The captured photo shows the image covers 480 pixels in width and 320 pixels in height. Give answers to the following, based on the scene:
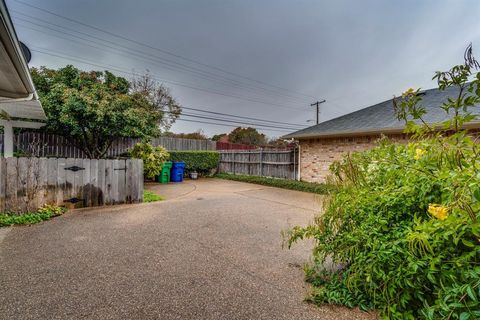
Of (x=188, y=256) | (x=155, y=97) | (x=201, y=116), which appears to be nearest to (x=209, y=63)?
(x=201, y=116)

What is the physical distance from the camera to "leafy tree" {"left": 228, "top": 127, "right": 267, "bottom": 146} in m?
33.8

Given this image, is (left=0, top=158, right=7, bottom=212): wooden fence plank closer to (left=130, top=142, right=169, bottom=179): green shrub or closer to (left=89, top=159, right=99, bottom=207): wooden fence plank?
(left=89, top=159, right=99, bottom=207): wooden fence plank

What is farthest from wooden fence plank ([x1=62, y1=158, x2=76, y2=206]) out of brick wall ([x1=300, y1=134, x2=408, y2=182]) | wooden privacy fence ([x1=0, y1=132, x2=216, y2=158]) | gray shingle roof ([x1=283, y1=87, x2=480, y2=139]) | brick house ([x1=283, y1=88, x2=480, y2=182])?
gray shingle roof ([x1=283, y1=87, x2=480, y2=139])

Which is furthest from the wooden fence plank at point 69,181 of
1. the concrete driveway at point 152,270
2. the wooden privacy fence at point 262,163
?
the wooden privacy fence at point 262,163

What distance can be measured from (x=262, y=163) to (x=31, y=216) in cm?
934

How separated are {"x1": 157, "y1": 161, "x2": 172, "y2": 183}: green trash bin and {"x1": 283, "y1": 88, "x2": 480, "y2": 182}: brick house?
5896mm

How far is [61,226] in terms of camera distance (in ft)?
13.4

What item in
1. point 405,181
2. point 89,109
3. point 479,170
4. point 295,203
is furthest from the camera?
point 89,109

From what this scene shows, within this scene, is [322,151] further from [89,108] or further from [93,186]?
[89,108]

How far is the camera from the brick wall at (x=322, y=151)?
343 inches

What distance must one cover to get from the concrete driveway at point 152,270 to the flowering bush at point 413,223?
0.53m

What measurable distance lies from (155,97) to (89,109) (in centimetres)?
1225

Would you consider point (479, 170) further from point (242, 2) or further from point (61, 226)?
point (242, 2)

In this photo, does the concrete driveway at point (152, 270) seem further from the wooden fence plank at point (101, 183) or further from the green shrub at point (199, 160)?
the green shrub at point (199, 160)
